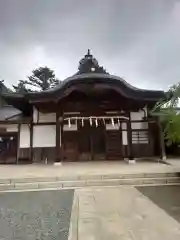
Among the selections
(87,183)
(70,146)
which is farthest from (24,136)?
(87,183)

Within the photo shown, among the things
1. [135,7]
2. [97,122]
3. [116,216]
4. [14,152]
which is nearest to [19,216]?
[116,216]

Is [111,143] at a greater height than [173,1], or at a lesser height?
lesser

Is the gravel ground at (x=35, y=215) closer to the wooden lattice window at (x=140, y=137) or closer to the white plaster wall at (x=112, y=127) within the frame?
the white plaster wall at (x=112, y=127)

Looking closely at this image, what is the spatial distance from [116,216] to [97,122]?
8.47m

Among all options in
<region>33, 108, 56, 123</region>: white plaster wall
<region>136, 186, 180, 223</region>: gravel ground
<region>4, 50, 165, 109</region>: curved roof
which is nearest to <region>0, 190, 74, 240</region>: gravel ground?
<region>136, 186, 180, 223</region>: gravel ground

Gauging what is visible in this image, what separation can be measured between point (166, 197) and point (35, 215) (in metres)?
3.21

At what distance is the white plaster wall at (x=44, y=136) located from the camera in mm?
13219

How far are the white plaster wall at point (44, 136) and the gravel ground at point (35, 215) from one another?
20.8ft

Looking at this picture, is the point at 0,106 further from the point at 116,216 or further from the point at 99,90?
the point at 116,216

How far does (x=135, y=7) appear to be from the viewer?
8.18 meters

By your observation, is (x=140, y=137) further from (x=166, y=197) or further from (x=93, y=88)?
(x=166, y=197)

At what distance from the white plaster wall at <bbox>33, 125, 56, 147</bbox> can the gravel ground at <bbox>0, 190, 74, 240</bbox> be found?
6.35 metres

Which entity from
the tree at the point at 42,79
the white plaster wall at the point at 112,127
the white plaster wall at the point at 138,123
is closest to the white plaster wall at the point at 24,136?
the white plaster wall at the point at 112,127

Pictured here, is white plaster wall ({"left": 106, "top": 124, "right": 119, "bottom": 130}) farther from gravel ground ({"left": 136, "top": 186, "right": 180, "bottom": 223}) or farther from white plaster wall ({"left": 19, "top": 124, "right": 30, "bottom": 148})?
gravel ground ({"left": 136, "top": 186, "right": 180, "bottom": 223})
